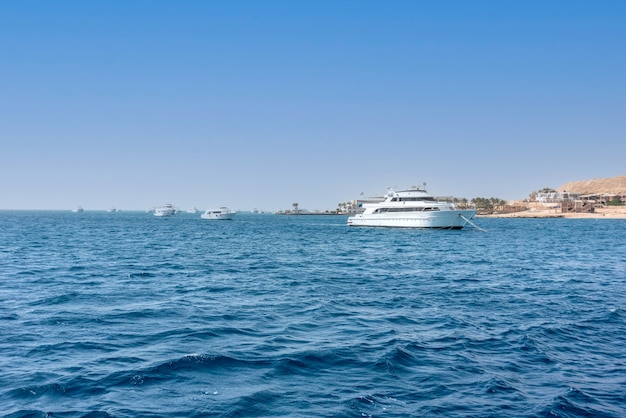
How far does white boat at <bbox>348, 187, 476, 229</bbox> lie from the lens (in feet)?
272

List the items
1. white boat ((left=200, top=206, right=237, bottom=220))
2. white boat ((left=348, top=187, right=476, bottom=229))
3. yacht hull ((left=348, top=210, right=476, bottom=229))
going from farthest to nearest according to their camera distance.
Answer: white boat ((left=200, top=206, right=237, bottom=220)) → white boat ((left=348, top=187, right=476, bottom=229)) → yacht hull ((left=348, top=210, right=476, bottom=229))

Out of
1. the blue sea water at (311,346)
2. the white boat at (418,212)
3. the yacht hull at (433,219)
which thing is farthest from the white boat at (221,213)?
the blue sea water at (311,346)

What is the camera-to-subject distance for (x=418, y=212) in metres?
84.5

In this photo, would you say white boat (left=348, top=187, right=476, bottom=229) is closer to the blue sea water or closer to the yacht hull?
the yacht hull

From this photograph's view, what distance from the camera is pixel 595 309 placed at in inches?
723

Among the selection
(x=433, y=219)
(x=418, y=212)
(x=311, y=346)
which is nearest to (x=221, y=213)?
(x=418, y=212)

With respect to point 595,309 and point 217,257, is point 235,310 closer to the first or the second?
point 595,309

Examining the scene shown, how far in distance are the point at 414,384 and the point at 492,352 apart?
3.52 m

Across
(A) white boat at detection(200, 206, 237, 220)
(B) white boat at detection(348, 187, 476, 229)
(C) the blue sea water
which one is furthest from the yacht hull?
(A) white boat at detection(200, 206, 237, 220)

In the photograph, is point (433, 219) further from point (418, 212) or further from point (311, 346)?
point (311, 346)

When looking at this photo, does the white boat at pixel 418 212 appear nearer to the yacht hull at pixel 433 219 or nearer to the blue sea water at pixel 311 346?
the yacht hull at pixel 433 219

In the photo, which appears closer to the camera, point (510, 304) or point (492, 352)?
point (492, 352)

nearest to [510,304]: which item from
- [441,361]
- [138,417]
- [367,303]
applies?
[367,303]

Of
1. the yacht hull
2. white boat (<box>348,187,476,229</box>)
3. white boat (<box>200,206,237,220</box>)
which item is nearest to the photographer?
the yacht hull
